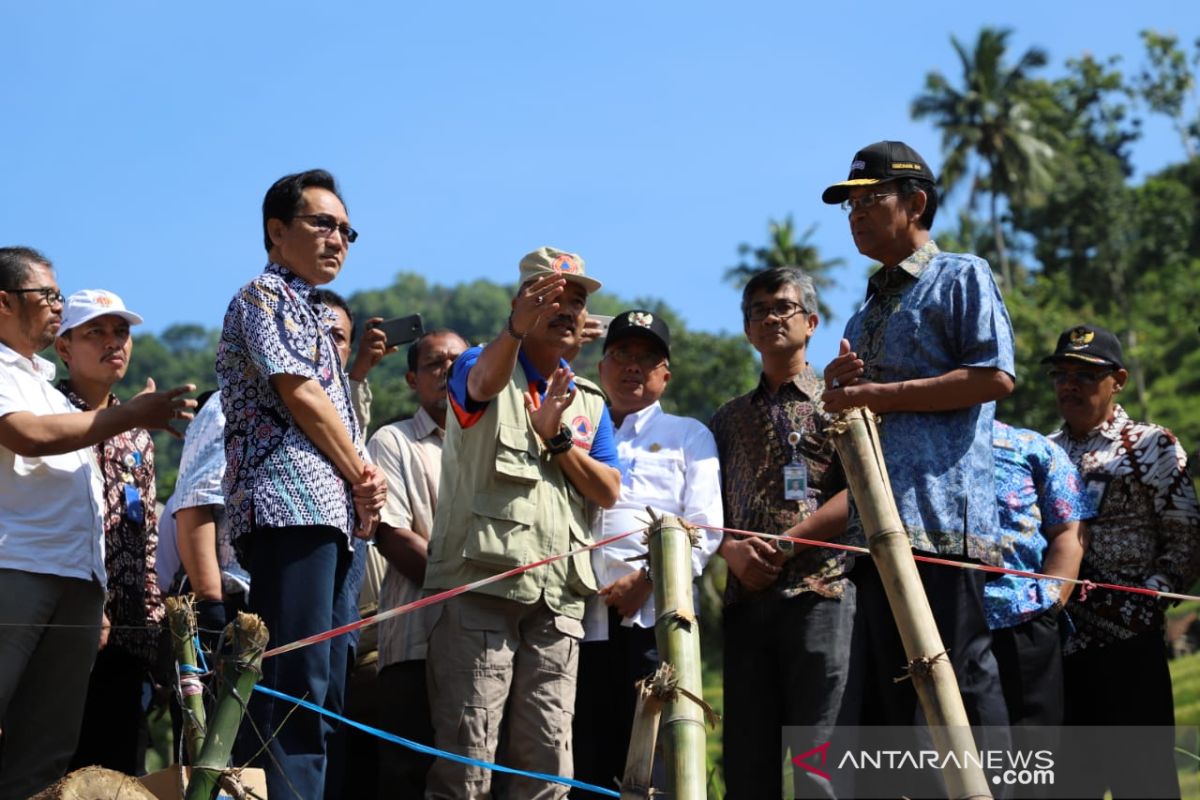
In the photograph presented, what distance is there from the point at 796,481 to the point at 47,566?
2.70m

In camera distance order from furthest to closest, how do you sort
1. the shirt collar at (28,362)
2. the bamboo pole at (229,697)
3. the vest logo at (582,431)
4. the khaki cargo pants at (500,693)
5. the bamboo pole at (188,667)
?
1. the vest logo at (582,431)
2. the shirt collar at (28,362)
3. the khaki cargo pants at (500,693)
4. the bamboo pole at (188,667)
5. the bamboo pole at (229,697)

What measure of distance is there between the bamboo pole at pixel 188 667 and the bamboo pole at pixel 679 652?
107 centimetres

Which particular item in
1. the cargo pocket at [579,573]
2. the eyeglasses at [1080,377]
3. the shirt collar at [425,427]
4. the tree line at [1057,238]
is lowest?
the cargo pocket at [579,573]

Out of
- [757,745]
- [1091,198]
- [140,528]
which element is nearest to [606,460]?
[757,745]

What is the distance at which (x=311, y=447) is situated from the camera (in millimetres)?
4637

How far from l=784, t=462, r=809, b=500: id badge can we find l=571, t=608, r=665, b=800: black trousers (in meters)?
0.76

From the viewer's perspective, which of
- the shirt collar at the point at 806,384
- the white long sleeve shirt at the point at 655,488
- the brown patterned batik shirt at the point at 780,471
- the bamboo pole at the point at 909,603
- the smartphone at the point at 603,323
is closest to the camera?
the bamboo pole at the point at 909,603

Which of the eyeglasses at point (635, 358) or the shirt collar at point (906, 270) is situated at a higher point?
the eyeglasses at point (635, 358)

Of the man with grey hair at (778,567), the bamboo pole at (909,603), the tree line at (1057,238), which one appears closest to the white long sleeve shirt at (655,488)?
the man with grey hair at (778,567)

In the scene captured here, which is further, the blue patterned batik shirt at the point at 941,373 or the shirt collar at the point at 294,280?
the shirt collar at the point at 294,280

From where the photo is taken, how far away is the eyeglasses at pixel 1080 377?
20.4ft

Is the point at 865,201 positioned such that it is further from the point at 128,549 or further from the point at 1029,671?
the point at 128,549

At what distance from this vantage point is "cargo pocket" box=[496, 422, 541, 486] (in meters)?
5.08

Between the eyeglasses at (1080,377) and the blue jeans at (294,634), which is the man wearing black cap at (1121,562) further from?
the blue jeans at (294,634)
